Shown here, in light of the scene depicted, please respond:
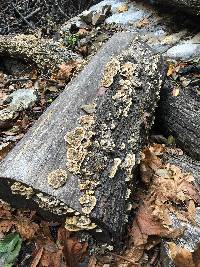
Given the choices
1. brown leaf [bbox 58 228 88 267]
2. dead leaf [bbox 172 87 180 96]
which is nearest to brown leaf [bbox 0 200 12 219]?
brown leaf [bbox 58 228 88 267]

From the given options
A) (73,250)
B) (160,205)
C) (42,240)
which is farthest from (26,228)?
(160,205)

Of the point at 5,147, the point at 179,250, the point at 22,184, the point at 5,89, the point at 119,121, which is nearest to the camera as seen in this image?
the point at 179,250

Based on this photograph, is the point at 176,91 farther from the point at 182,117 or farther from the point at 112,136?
the point at 112,136

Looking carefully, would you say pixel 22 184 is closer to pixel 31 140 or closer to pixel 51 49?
pixel 31 140

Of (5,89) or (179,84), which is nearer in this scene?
(179,84)

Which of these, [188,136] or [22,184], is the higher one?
[22,184]

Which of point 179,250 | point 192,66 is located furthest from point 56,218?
point 192,66

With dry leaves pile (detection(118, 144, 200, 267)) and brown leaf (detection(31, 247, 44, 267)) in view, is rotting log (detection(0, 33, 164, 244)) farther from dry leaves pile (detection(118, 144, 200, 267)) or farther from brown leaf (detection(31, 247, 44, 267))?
brown leaf (detection(31, 247, 44, 267))

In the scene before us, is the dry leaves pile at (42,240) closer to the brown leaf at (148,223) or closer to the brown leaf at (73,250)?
the brown leaf at (73,250)
